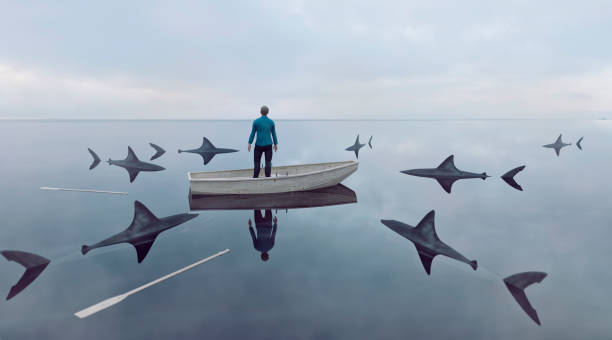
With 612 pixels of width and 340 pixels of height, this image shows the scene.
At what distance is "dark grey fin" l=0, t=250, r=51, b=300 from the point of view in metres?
7.44

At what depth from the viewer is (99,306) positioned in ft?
22.0

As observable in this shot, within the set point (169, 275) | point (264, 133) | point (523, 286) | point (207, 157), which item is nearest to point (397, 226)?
point (523, 286)

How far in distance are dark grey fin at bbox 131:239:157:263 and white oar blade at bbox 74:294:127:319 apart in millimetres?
2195

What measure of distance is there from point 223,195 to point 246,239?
558cm

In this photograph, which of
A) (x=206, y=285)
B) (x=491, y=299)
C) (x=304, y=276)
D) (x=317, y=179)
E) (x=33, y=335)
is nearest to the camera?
(x=33, y=335)

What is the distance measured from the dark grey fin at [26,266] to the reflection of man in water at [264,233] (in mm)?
6605

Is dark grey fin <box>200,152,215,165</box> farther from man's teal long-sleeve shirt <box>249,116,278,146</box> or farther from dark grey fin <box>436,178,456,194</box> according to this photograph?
dark grey fin <box>436,178,456,194</box>

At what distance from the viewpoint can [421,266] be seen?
8859mm

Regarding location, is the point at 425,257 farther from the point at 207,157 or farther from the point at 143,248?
the point at 207,157

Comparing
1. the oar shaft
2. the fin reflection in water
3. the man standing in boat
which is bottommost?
the oar shaft

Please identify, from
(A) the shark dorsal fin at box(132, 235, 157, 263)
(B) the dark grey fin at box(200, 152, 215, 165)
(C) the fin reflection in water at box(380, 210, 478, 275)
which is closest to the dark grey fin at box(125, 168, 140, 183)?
(B) the dark grey fin at box(200, 152, 215, 165)

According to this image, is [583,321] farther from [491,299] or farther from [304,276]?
[304,276]

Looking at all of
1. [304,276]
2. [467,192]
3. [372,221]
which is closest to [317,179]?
[372,221]

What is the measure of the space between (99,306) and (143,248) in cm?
323
